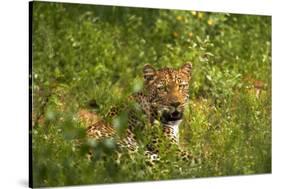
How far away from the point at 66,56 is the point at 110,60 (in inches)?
14.8

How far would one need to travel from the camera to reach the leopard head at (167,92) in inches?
271

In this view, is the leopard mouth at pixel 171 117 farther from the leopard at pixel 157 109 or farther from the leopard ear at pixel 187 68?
the leopard ear at pixel 187 68

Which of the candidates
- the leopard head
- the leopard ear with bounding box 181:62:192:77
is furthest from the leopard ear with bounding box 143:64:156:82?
the leopard ear with bounding box 181:62:192:77

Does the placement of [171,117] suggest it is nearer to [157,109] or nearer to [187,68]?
[157,109]

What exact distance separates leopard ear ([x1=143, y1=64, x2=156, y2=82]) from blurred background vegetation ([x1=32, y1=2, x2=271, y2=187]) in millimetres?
41

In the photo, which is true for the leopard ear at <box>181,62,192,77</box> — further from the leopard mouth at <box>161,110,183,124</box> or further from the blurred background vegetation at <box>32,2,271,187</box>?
the leopard mouth at <box>161,110,183,124</box>

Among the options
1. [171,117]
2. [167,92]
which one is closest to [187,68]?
[167,92]

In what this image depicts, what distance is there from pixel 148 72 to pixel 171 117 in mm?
411

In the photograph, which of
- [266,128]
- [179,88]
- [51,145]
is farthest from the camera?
[266,128]

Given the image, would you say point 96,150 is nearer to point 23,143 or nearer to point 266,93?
point 23,143

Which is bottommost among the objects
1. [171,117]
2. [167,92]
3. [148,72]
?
[171,117]

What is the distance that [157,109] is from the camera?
6891mm

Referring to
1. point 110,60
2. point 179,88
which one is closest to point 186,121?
point 179,88
